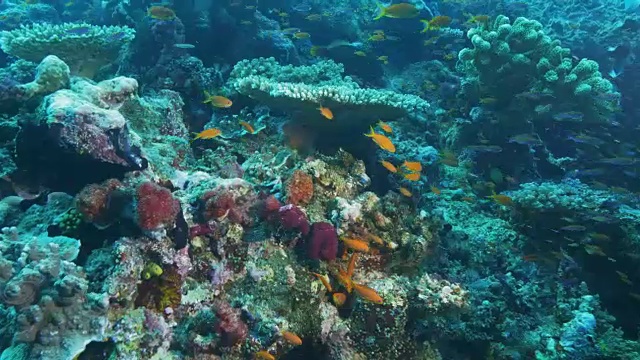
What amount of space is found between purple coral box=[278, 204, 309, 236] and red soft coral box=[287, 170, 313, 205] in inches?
8.6

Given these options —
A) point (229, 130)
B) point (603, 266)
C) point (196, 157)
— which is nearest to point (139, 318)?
point (196, 157)

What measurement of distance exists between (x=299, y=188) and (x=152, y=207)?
1.72m

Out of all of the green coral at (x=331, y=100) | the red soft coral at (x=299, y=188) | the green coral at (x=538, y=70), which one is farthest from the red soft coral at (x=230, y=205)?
the green coral at (x=538, y=70)

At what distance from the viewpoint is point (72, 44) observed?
240 inches

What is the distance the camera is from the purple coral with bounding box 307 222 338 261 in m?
4.25

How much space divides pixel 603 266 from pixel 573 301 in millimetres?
1096

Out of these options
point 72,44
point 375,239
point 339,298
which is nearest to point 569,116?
point 375,239

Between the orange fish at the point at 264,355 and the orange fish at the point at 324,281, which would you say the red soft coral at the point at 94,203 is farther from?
the orange fish at the point at 324,281

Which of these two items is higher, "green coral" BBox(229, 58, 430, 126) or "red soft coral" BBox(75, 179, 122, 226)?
"green coral" BBox(229, 58, 430, 126)

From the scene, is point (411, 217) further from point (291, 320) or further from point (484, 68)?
point (484, 68)

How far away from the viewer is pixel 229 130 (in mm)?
5941

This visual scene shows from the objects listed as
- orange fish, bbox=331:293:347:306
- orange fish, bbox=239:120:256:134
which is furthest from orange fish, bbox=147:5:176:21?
orange fish, bbox=331:293:347:306

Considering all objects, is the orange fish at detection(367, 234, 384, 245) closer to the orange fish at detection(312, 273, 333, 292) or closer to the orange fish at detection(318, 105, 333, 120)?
the orange fish at detection(312, 273, 333, 292)

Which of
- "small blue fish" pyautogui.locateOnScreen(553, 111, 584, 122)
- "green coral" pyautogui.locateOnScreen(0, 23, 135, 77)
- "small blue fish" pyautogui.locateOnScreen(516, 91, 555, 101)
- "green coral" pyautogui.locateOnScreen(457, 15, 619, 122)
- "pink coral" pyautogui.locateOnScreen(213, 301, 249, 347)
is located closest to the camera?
"pink coral" pyautogui.locateOnScreen(213, 301, 249, 347)
